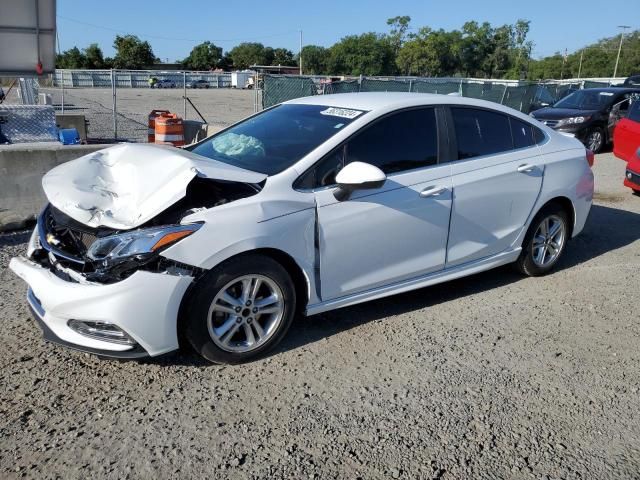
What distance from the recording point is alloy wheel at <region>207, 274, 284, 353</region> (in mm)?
3340

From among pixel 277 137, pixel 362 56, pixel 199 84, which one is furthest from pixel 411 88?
pixel 362 56

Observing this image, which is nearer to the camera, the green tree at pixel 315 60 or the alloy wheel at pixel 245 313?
the alloy wheel at pixel 245 313

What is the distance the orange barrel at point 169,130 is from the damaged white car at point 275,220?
279 inches

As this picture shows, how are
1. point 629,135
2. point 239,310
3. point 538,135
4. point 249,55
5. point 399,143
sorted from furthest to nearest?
point 249,55
point 629,135
point 538,135
point 399,143
point 239,310

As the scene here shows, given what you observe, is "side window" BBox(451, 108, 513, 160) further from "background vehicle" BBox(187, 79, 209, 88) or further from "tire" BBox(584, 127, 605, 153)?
"background vehicle" BBox(187, 79, 209, 88)

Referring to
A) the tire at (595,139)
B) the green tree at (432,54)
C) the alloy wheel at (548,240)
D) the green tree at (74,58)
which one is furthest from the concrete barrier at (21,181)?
the green tree at (432,54)

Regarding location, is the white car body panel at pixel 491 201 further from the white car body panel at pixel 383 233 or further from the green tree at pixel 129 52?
the green tree at pixel 129 52

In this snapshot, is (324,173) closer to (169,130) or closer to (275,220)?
(275,220)

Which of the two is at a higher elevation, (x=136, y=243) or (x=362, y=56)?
(x=362, y=56)

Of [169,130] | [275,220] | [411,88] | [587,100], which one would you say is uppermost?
[411,88]

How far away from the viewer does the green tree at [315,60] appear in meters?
118

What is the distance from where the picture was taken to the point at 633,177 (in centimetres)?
876

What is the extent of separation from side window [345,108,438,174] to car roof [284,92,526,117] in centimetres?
8

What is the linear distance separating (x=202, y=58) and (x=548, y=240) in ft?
403
